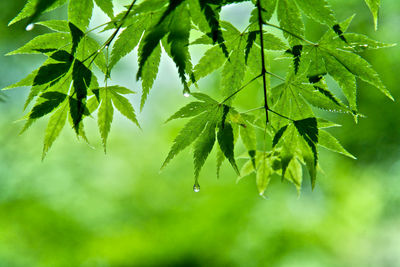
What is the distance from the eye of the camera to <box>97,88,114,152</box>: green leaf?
3.53ft

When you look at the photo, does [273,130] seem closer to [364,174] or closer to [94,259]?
[94,259]

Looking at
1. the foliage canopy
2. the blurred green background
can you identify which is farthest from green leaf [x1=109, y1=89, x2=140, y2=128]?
the blurred green background

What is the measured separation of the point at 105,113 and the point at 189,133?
31 cm

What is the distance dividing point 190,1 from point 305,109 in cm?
58

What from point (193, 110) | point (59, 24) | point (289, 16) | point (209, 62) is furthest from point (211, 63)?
point (59, 24)

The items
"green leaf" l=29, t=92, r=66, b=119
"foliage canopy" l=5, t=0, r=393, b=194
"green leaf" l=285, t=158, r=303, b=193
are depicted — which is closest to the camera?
"foliage canopy" l=5, t=0, r=393, b=194

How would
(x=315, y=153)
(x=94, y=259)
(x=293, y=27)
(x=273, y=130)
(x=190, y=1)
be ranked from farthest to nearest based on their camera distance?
(x=94, y=259)
(x=273, y=130)
(x=315, y=153)
(x=293, y=27)
(x=190, y=1)

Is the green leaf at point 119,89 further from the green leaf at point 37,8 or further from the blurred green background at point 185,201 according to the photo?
the blurred green background at point 185,201

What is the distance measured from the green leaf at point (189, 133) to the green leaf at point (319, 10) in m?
0.46

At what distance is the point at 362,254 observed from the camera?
28.9 ft

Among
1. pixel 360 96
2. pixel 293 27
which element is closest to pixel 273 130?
pixel 293 27

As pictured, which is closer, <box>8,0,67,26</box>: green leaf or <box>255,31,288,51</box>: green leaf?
<box>8,0,67,26</box>: green leaf

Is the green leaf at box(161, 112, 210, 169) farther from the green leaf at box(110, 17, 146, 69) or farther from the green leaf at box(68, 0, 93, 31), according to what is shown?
the green leaf at box(68, 0, 93, 31)

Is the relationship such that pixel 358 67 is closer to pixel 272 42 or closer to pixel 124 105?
pixel 272 42
